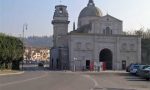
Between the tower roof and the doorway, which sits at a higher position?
the tower roof

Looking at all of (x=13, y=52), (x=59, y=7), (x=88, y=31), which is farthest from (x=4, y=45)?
(x=59, y=7)

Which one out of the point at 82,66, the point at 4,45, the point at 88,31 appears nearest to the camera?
the point at 4,45

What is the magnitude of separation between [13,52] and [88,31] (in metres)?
32.4

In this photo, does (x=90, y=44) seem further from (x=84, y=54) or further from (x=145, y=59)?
(x=145, y=59)

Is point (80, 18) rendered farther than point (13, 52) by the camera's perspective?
Yes

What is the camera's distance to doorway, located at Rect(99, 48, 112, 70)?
111m

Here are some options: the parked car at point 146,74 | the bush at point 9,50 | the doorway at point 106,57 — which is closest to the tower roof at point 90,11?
the doorway at point 106,57

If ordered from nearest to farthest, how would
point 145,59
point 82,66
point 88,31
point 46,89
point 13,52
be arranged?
1. point 46,89
2. point 13,52
3. point 82,66
4. point 88,31
5. point 145,59

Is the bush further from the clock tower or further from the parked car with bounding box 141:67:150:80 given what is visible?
the parked car with bounding box 141:67:150:80

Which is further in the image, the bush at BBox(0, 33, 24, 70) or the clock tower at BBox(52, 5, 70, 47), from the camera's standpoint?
the clock tower at BBox(52, 5, 70, 47)

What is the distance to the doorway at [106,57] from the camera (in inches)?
4387

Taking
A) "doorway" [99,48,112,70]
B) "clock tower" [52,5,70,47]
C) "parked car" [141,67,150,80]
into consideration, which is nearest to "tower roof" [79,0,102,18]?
"clock tower" [52,5,70,47]

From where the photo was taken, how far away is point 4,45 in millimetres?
79438

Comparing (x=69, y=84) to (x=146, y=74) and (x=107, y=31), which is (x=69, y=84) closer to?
(x=146, y=74)
